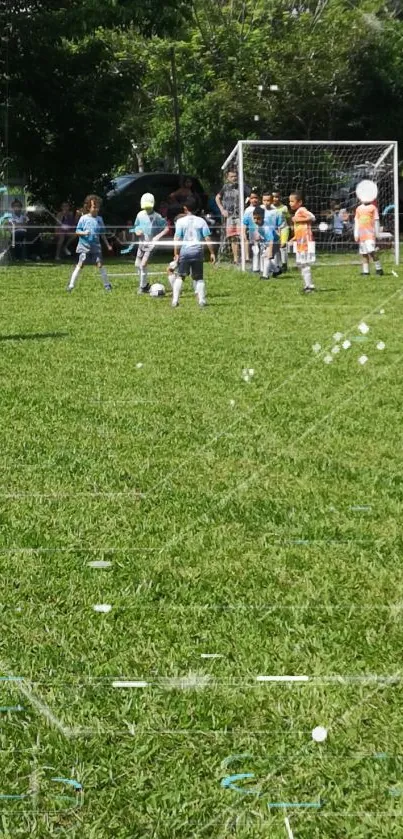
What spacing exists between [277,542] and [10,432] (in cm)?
289

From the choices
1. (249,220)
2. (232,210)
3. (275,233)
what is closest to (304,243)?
(275,233)

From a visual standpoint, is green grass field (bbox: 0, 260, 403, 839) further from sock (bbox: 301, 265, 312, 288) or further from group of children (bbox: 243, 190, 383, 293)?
group of children (bbox: 243, 190, 383, 293)

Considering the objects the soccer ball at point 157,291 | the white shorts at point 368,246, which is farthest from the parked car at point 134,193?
the soccer ball at point 157,291

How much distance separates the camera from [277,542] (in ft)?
16.3

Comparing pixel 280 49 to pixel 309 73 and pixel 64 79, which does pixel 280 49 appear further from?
pixel 64 79

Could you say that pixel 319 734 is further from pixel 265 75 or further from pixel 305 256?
pixel 265 75

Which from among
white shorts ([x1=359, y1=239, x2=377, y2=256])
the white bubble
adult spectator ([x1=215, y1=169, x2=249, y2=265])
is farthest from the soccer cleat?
the white bubble

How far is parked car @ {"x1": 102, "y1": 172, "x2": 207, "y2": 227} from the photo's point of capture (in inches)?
1284

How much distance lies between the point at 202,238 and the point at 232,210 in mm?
11109

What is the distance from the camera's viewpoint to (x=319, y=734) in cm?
324

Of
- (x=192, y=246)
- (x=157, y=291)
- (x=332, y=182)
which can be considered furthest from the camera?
(x=332, y=182)

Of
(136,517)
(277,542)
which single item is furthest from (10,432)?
(277,542)

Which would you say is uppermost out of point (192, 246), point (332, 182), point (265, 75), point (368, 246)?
point (265, 75)

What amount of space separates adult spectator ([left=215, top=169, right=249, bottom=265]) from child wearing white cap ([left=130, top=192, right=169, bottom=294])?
17.5ft
